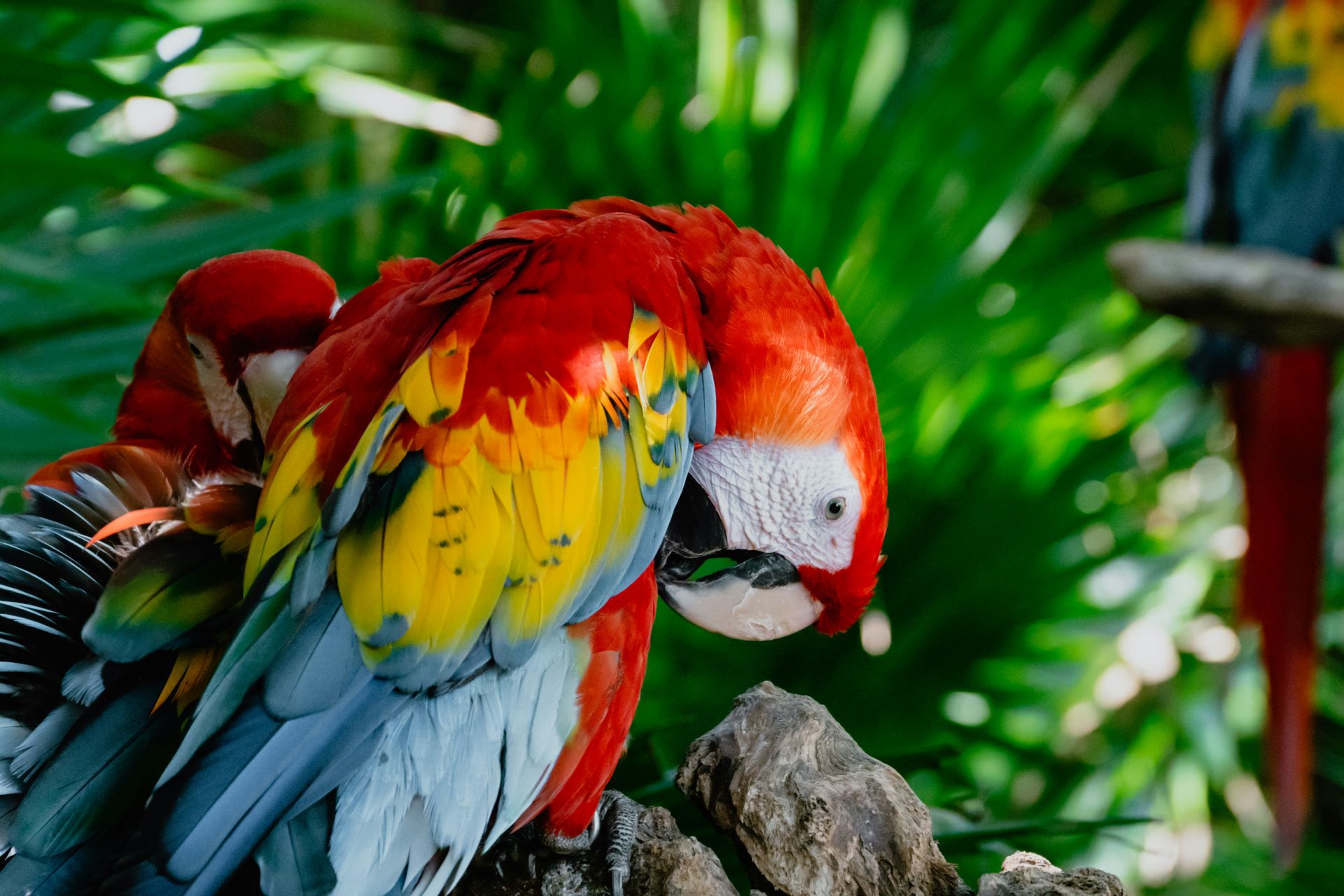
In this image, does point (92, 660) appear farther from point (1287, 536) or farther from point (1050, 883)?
point (1287, 536)

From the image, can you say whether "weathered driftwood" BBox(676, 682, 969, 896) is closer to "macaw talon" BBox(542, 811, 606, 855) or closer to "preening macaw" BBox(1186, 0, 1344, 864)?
"macaw talon" BBox(542, 811, 606, 855)

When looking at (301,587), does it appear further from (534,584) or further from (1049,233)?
(1049,233)

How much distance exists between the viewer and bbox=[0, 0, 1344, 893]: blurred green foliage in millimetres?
1133

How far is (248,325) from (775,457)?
14.6 inches

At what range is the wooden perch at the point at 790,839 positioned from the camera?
0.56 meters

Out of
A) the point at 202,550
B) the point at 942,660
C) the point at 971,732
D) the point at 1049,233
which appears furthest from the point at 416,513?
the point at 1049,233

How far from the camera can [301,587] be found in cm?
50

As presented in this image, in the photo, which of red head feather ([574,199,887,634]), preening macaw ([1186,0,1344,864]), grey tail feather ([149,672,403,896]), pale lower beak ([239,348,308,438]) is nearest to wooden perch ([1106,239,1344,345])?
preening macaw ([1186,0,1344,864])

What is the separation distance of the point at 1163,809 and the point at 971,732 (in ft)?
2.13

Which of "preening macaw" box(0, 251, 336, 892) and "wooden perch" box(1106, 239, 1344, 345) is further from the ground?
"preening macaw" box(0, 251, 336, 892)

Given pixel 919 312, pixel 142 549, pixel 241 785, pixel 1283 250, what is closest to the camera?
pixel 241 785

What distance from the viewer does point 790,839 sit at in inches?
22.2

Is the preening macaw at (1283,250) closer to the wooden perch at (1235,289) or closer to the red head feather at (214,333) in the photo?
the wooden perch at (1235,289)

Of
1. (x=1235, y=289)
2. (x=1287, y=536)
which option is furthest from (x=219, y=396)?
(x=1287, y=536)
